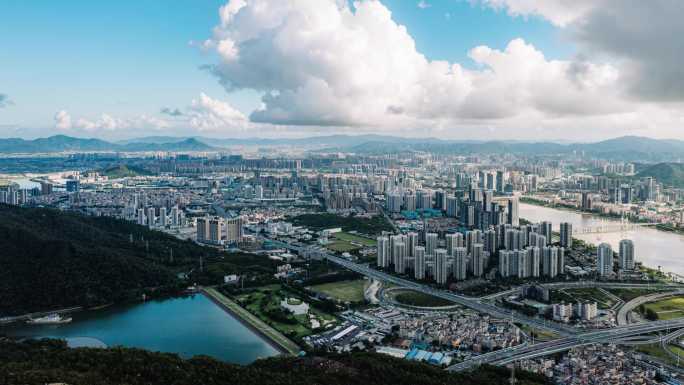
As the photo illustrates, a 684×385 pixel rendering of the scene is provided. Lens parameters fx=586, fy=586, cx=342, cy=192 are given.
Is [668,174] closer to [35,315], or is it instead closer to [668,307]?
[668,307]

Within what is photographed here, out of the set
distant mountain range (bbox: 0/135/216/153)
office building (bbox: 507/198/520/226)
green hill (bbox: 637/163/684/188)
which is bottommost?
office building (bbox: 507/198/520/226)

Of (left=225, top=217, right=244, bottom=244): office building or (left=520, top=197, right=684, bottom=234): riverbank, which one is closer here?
(left=225, top=217, right=244, bottom=244): office building

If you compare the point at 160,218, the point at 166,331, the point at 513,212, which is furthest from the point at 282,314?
the point at 513,212

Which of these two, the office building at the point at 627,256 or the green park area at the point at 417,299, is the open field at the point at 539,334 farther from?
the office building at the point at 627,256

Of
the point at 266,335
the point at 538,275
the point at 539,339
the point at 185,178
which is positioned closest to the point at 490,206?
the point at 538,275

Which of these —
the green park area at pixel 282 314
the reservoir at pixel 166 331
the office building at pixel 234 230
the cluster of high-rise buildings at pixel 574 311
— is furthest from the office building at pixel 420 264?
the office building at pixel 234 230

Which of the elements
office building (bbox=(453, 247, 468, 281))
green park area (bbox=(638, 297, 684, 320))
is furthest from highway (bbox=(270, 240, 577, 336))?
green park area (bbox=(638, 297, 684, 320))

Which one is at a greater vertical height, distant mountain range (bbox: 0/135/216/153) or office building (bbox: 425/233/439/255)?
distant mountain range (bbox: 0/135/216/153)

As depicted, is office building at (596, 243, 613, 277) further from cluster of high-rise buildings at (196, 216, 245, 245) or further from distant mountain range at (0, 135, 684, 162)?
distant mountain range at (0, 135, 684, 162)
